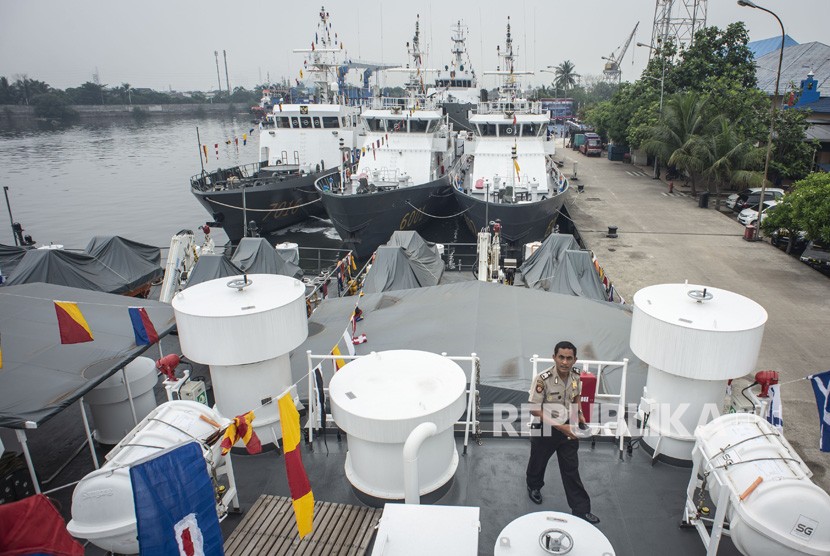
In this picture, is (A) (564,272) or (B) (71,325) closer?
(B) (71,325)

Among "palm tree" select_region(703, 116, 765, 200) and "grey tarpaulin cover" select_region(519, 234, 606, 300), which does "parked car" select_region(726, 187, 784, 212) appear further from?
"grey tarpaulin cover" select_region(519, 234, 606, 300)

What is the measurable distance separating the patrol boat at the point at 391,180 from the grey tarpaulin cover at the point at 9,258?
Result: 1306 centimetres

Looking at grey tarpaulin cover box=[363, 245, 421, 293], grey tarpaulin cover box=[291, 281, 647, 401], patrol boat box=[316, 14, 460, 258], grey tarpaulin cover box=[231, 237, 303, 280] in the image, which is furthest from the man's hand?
patrol boat box=[316, 14, 460, 258]

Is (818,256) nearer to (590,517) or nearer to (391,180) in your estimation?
(590,517)

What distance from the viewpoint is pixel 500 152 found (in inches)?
1179

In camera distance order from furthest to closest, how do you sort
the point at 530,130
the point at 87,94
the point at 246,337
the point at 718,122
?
the point at 87,94 → the point at 718,122 → the point at 530,130 → the point at 246,337

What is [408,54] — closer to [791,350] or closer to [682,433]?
[791,350]

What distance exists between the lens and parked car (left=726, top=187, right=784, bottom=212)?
93.0 feet

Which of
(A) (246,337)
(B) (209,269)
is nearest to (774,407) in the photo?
(A) (246,337)

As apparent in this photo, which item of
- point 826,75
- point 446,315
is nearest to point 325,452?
point 446,315

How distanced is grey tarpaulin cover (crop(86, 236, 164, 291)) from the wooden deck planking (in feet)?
47.8

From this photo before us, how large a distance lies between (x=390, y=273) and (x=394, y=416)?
9892 mm

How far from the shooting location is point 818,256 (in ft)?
61.8

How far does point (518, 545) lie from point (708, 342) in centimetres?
298
